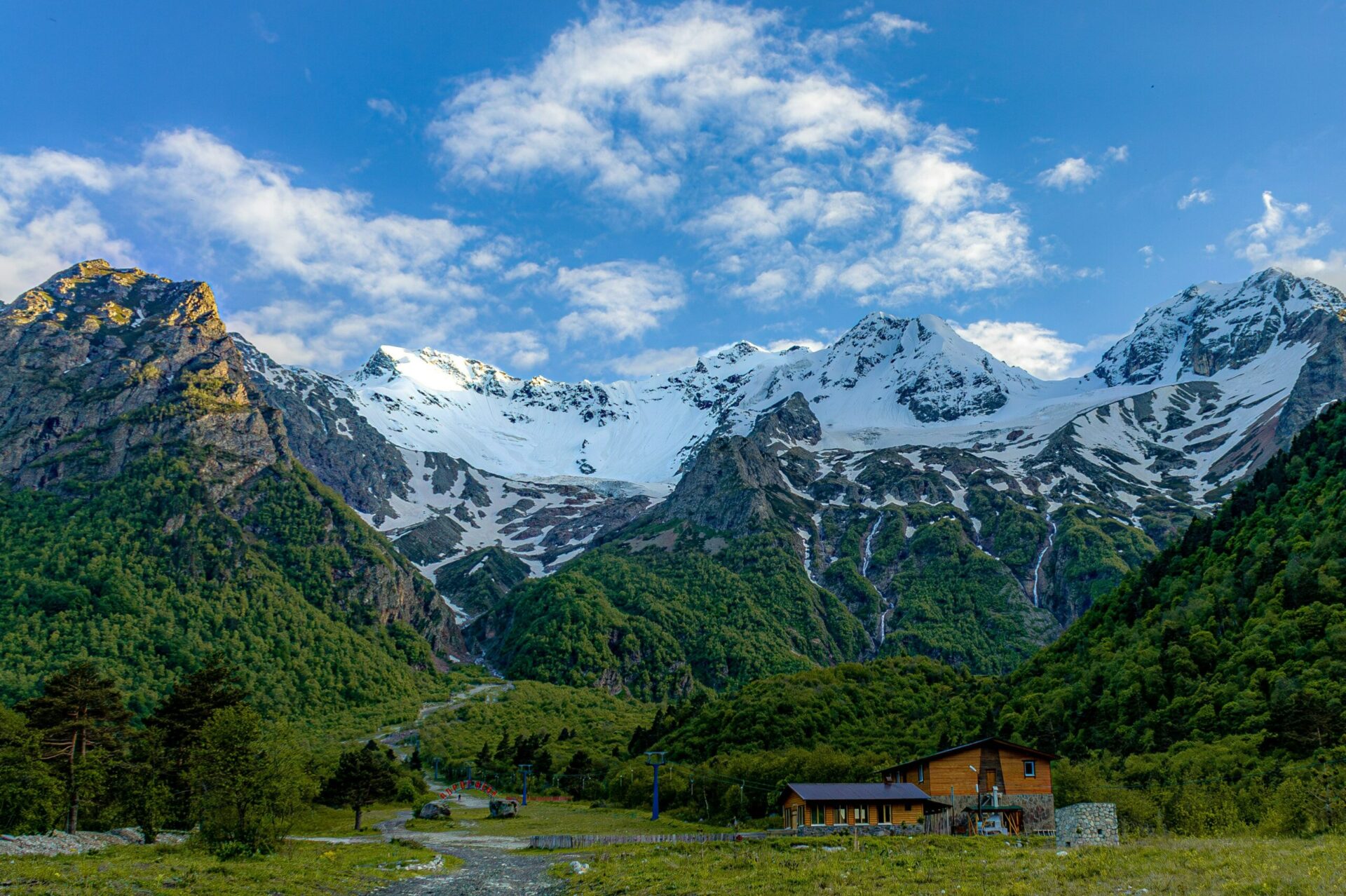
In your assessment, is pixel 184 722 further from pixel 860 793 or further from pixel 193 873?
pixel 860 793

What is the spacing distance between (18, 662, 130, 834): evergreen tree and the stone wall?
189 ft

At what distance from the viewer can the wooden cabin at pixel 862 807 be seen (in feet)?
199

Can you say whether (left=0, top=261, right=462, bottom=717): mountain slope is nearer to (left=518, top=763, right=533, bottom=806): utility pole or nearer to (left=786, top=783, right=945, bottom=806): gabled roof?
(left=518, top=763, right=533, bottom=806): utility pole

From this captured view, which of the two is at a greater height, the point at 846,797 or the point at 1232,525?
the point at 1232,525

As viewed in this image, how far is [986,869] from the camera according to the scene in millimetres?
34156

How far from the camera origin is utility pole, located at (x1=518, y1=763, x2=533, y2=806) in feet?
324

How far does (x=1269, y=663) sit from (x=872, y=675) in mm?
56812

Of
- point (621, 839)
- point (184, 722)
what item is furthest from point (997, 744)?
point (184, 722)

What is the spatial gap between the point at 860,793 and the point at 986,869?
2863 centimetres

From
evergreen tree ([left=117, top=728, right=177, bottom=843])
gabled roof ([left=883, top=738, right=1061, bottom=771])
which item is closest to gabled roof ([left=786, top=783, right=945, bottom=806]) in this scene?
gabled roof ([left=883, top=738, right=1061, bottom=771])

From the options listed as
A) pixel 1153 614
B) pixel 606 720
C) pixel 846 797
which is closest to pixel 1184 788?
pixel 846 797

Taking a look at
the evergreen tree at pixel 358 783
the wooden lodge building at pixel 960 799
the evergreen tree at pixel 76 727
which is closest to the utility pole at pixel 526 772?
the evergreen tree at pixel 358 783

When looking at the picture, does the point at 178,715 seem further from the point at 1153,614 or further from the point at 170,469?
the point at 170,469

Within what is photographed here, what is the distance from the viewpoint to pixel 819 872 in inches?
1426
